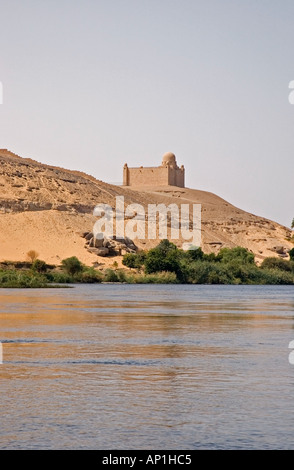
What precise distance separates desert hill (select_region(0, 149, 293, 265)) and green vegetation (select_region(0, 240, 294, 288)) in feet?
15.2

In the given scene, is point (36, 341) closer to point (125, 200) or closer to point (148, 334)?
point (148, 334)

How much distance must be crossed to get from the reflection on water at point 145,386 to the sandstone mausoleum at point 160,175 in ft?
393

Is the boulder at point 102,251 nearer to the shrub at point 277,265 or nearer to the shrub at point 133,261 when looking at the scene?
the shrub at point 133,261

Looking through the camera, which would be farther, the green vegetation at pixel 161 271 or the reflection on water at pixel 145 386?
the green vegetation at pixel 161 271

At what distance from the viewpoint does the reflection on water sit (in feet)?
26.1

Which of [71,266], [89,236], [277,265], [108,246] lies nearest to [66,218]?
[89,236]

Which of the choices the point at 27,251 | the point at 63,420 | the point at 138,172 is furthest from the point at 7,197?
the point at 63,420

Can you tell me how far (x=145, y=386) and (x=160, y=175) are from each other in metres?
→ 130

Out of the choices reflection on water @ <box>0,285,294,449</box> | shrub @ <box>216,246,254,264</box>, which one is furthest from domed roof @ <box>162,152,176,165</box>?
reflection on water @ <box>0,285,294,449</box>

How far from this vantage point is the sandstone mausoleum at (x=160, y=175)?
457ft

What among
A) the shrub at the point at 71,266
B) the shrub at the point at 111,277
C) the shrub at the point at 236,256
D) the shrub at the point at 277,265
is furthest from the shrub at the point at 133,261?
the shrub at the point at 277,265

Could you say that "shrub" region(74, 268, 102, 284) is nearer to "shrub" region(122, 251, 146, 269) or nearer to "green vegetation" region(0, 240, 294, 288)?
"green vegetation" region(0, 240, 294, 288)

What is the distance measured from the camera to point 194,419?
28.4 feet

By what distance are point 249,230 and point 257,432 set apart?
96.7 meters
